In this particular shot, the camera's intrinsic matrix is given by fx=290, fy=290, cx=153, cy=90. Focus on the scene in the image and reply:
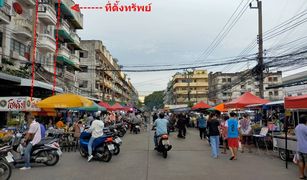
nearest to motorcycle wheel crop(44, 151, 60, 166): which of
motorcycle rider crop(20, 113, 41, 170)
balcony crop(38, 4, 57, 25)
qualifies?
motorcycle rider crop(20, 113, 41, 170)

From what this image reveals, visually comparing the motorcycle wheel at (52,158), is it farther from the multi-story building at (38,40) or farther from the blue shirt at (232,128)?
the multi-story building at (38,40)

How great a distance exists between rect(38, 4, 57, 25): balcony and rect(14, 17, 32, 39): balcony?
88.4 inches

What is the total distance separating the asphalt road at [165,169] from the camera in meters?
7.79

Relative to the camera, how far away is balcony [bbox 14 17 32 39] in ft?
71.0

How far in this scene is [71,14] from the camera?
33.7 m

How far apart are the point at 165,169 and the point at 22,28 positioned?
1826 centimetres

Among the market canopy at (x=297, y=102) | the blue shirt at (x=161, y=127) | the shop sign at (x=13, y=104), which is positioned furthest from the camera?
the shop sign at (x=13, y=104)

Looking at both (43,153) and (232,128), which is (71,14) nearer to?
(43,153)

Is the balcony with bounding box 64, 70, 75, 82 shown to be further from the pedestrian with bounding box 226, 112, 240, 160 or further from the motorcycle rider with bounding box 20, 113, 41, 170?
the pedestrian with bounding box 226, 112, 240, 160

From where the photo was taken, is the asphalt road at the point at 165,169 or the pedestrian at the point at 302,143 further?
the asphalt road at the point at 165,169

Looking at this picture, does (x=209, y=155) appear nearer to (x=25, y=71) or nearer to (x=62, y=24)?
(x=25, y=71)

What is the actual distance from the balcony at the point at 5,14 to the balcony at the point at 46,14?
16.8 ft

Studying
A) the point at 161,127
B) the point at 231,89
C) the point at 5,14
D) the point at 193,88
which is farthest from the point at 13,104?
the point at 193,88

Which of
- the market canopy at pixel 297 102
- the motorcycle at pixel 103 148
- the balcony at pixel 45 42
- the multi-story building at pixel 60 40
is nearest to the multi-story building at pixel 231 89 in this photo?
the multi-story building at pixel 60 40
